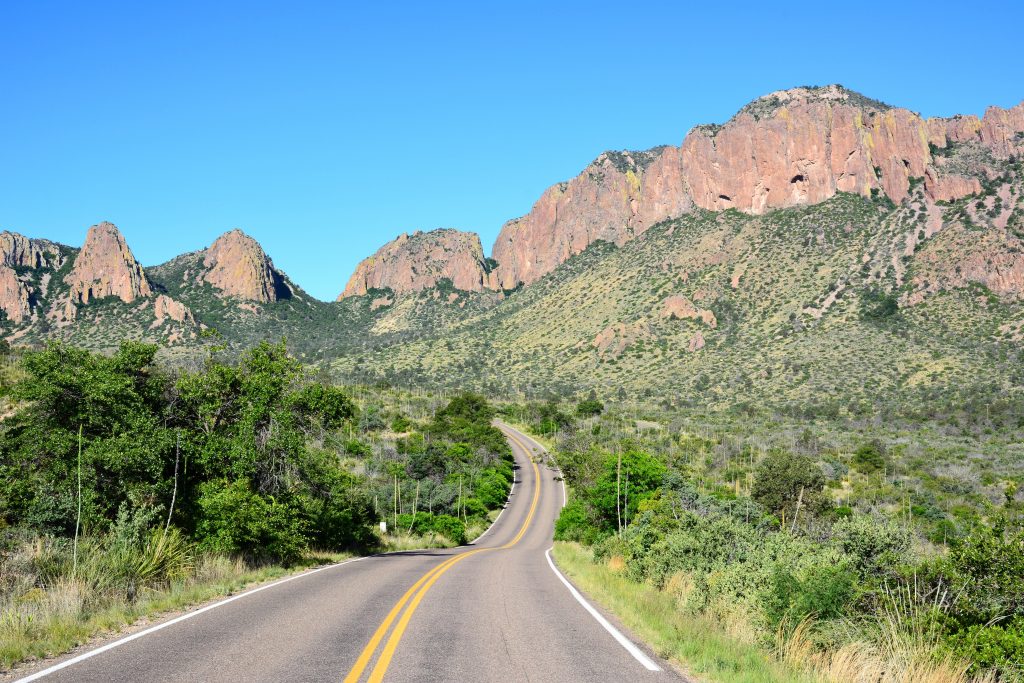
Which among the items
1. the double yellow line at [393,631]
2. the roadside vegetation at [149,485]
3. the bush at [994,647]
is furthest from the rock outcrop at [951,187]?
the bush at [994,647]

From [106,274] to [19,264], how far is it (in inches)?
1486

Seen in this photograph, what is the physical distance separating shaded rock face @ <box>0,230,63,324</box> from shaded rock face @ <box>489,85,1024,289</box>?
14580cm

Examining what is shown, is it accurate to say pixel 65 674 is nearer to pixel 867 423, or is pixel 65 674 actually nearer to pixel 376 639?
pixel 376 639

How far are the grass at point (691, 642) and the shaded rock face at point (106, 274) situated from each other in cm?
17315

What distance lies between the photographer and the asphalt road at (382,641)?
22.2 feet

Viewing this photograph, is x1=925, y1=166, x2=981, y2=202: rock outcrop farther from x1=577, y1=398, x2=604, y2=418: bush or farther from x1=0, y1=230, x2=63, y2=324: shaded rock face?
x1=0, y1=230, x2=63, y2=324: shaded rock face

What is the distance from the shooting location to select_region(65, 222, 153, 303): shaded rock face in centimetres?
16038

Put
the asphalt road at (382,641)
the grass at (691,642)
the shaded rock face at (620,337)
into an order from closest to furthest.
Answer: the asphalt road at (382,641) < the grass at (691,642) < the shaded rock face at (620,337)

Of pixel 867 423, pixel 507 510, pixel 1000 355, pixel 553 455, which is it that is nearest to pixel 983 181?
pixel 1000 355

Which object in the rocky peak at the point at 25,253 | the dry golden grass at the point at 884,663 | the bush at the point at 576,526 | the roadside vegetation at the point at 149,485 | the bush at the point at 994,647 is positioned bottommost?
the bush at the point at 576,526

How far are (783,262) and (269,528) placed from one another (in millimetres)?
100936

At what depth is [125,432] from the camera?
15.2m

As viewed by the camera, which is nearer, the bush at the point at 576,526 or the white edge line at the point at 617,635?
the white edge line at the point at 617,635

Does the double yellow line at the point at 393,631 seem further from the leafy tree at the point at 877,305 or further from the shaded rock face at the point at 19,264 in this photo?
the shaded rock face at the point at 19,264
